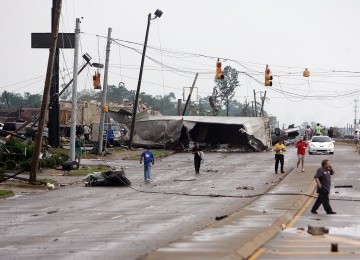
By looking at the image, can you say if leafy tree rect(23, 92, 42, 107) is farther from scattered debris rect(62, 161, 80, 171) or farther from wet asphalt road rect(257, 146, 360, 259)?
wet asphalt road rect(257, 146, 360, 259)

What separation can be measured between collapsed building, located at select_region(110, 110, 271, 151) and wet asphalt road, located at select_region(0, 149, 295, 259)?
55.6 feet

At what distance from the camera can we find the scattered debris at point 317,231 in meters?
18.6

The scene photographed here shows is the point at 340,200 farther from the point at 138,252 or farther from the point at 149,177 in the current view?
the point at 138,252

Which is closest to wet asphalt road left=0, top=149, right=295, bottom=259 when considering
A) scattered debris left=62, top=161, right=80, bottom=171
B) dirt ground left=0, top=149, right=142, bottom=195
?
dirt ground left=0, top=149, right=142, bottom=195

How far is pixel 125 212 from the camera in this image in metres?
25.0

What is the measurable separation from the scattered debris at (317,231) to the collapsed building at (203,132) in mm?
42869

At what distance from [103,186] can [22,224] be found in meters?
14.8

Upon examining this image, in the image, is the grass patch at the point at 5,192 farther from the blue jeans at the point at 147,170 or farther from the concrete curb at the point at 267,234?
the concrete curb at the point at 267,234

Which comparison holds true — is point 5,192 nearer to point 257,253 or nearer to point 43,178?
point 43,178

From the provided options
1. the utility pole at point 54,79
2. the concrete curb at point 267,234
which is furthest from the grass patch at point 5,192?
the utility pole at point 54,79

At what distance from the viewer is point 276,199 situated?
28.3 metres

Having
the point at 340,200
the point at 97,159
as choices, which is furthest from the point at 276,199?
the point at 97,159

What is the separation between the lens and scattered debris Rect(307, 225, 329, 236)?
18609 millimetres

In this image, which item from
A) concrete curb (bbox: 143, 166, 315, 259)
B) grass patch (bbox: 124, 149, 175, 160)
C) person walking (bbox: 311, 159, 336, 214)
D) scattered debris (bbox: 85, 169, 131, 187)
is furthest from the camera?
grass patch (bbox: 124, 149, 175, 160)
